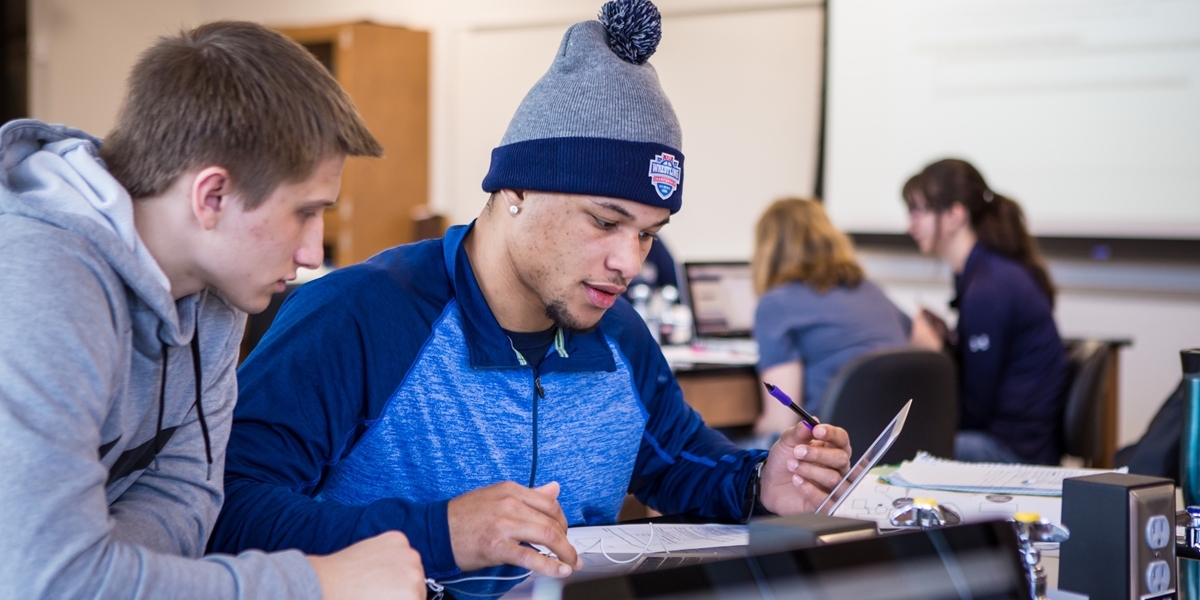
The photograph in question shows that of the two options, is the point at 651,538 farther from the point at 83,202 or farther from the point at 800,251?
the point at 800,251

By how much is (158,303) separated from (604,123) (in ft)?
2.05

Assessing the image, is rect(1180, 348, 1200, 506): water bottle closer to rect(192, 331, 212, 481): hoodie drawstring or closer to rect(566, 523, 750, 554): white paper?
A: rect(566, 523, 750, 554): white paper

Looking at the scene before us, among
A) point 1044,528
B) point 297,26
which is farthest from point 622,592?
point 297,26

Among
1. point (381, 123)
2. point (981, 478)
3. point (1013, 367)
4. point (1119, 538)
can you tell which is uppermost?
point (381, 123)

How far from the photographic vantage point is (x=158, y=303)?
0.89 metres

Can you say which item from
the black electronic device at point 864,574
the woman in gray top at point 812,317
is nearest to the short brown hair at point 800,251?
the woman in gray top at point 812,317

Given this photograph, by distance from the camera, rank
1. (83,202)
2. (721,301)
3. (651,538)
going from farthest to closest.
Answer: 1. (721,301)
2. (651,538)
3. (83,202)

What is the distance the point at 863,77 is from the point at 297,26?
3.27 metres

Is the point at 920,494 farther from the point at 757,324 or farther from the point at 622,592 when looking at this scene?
the point at 757,324

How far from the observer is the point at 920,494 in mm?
1538

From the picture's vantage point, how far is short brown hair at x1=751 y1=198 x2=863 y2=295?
3256 millimetres

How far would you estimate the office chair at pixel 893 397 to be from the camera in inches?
95.3

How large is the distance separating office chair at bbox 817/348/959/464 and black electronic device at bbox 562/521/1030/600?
1.62 m

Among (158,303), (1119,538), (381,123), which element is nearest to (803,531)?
(1119,538)
